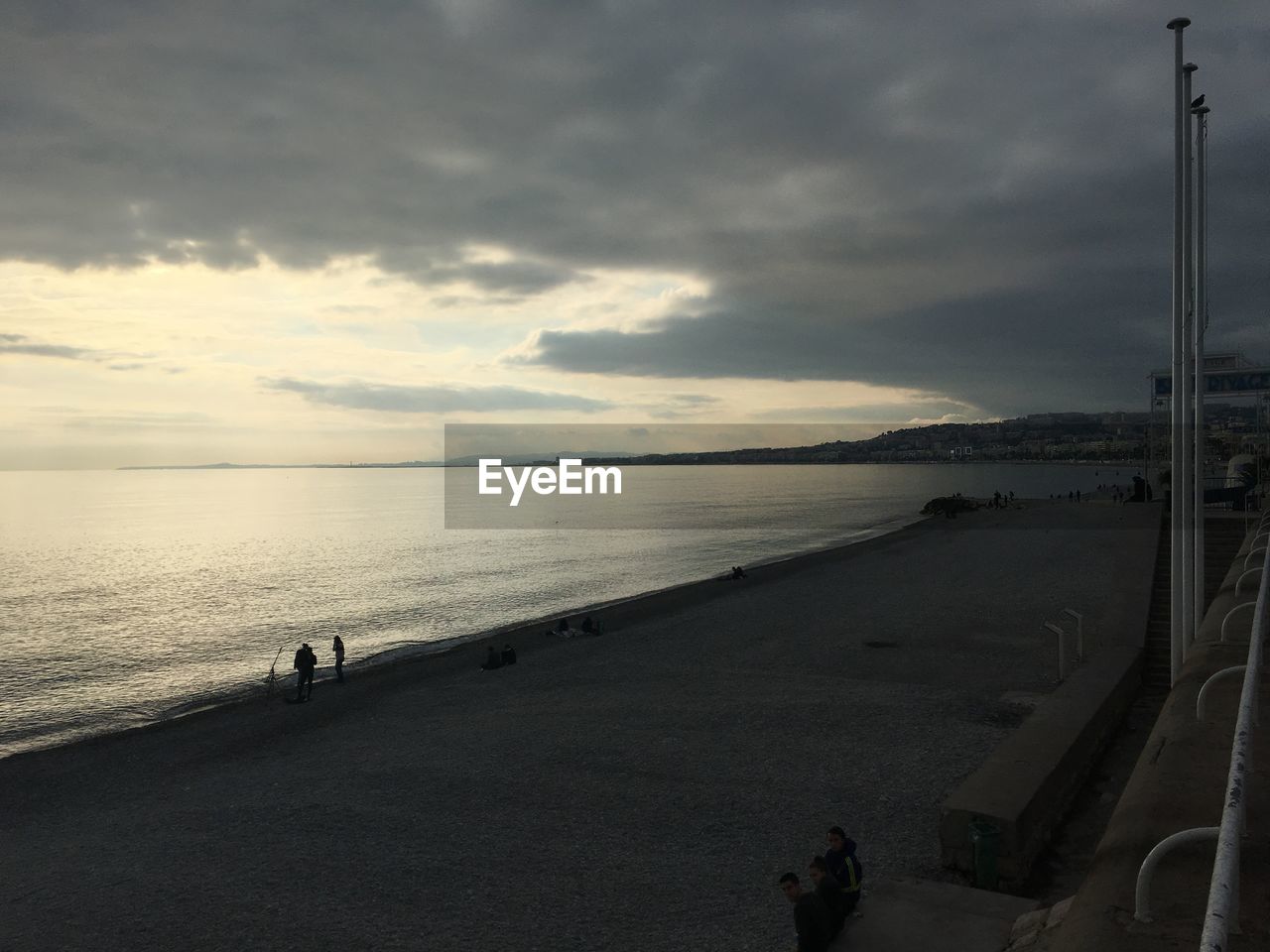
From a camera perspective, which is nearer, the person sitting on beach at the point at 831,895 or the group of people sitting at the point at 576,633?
the person sitting on beach at the point at 831,895

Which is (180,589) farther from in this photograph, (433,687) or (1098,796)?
(1098,796)

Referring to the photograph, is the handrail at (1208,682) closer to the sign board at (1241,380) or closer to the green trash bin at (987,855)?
the green trash bin at (987,855)

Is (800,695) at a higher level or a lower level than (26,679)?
higher

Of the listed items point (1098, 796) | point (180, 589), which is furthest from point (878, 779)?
point (180, 589)

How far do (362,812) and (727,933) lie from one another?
6680 millimetres

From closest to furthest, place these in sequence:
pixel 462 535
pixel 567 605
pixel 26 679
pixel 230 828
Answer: pixel 230 828 → pixel 26 679 → pixel 567 605 → pixel 462 535

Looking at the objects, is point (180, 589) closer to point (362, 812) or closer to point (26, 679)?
point (26, 679)

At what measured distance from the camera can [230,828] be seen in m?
12.6

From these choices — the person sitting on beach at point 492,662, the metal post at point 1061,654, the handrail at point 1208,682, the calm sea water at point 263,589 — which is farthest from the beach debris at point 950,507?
the handrail at point 1208,682

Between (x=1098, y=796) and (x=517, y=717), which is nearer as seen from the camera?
(x=1098, y=796)

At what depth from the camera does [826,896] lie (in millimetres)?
7707

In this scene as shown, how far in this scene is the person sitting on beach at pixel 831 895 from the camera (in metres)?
7.66

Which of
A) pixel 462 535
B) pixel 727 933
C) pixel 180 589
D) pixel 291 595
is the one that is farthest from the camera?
pixel 462 535

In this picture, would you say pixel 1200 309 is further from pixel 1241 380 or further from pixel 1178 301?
pixel 1241 380
